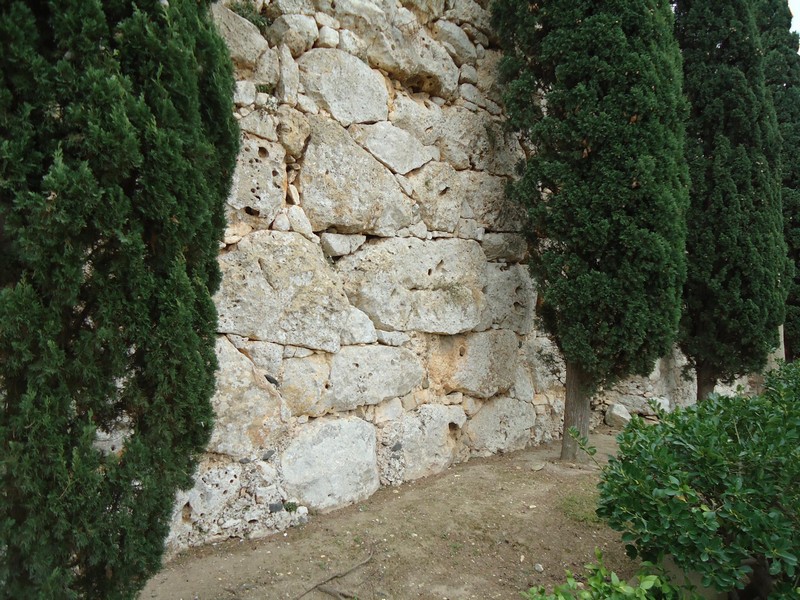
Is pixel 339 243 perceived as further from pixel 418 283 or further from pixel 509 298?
pixel 509 298

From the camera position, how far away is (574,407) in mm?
5117

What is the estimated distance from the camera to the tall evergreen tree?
20.1 ft

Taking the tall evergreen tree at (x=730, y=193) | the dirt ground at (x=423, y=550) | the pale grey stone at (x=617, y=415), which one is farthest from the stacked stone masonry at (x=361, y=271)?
the tall evergreen tree at (x=730, y=193)

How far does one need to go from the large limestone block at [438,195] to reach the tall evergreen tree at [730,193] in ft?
10.1

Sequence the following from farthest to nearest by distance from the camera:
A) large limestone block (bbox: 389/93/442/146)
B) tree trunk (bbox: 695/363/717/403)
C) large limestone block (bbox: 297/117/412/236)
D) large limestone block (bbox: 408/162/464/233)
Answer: tree trunk (bbox: 695/363/717/403), large limestone block (bbox: 408/162/464/233), large limestone block (bbox: 389/93/442/146), large limestone block (bbox: 297/117/412/236)

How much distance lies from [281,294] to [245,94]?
1419 millimetres

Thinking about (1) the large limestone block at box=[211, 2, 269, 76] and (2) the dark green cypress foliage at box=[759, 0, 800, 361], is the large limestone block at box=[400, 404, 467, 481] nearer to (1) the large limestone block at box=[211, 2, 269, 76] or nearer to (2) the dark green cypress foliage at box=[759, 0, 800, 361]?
(1) the large limestone block at box=[211, 2, 269, 76]

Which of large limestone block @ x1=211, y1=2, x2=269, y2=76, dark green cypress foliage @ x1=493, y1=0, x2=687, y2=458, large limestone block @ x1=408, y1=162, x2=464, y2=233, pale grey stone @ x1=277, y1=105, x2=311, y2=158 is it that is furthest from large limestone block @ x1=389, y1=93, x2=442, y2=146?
large limestone block @ x1=211, y1=2, x2=269, y2=76

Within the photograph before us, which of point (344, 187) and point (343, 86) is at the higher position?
point (343, 86)

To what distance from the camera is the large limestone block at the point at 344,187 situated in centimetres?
408

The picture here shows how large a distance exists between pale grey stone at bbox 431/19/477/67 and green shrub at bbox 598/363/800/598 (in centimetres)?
392

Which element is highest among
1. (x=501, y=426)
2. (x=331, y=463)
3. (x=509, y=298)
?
(x=509, y=298)

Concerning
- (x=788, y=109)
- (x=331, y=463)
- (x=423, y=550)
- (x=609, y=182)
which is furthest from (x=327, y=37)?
(x=788, y=109)

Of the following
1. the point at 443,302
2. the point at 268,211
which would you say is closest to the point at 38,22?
the point at 268,211
